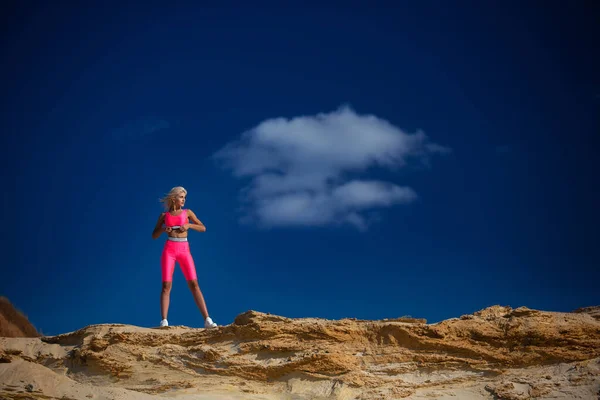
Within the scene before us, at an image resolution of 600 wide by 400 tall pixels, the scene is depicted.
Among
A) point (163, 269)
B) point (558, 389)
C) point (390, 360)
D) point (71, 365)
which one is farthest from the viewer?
point (163, 269)

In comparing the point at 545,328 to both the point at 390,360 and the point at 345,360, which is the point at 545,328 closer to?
the point at 390,360

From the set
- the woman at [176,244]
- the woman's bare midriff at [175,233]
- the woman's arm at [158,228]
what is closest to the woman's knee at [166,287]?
the woman at [176,244]

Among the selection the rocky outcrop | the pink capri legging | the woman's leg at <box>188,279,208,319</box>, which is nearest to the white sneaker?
the woman's leg at <box>188,279,208,319</box>

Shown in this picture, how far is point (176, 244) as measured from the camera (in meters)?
9.23

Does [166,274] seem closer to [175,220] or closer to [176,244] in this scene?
[176,244]

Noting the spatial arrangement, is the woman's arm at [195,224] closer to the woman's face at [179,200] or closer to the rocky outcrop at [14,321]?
the woman's face at [179,200]

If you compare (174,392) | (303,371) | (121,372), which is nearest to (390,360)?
(303,371)

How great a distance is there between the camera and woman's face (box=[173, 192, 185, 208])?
9445 millimetres

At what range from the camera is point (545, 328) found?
284 inches

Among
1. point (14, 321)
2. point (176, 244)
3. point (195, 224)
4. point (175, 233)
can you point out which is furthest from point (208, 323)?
point (14, 321)

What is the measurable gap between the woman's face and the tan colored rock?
255cm

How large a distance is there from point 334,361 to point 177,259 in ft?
12.1

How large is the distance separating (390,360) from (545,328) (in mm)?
2203

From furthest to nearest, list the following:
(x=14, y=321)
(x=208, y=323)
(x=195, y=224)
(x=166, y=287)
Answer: (x=14, y=321)
(x=195, y=224)
(x=166, y=287)
(x=208, y=323)
